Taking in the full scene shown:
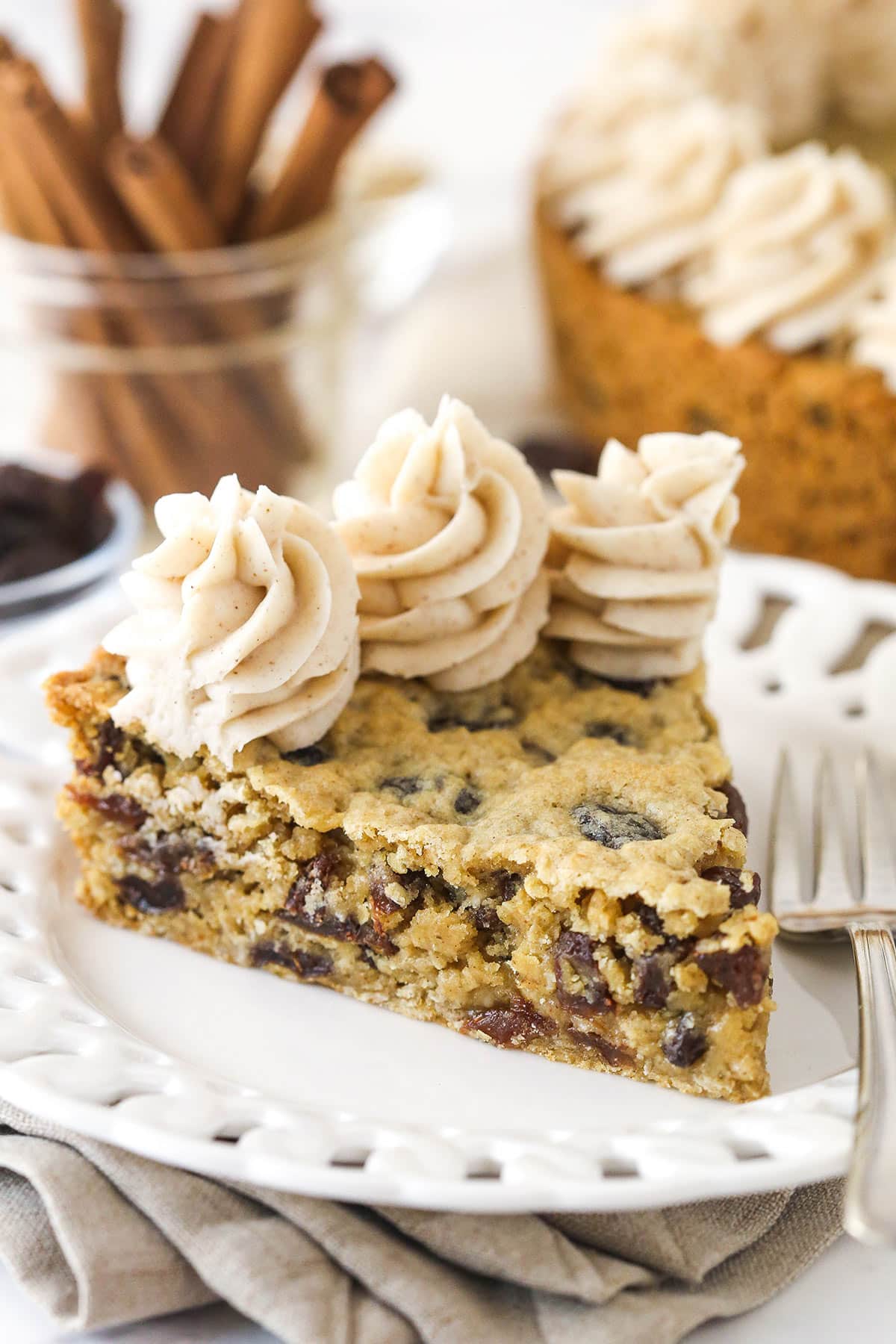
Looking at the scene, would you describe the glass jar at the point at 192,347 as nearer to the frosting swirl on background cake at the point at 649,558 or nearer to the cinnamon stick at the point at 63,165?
the cinnamon stick at the point at 63,165

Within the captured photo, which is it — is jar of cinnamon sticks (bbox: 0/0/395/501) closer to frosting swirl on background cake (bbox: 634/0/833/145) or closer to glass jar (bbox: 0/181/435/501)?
glass jar (bbox: 0/181/435/501)

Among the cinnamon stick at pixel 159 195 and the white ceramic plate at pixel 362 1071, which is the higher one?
the cinnamon stick at pixel 159 195

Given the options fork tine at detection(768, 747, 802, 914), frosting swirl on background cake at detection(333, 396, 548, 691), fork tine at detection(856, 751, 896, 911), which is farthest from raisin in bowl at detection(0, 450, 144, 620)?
fork tine at detection(856, 751, 896, 911)

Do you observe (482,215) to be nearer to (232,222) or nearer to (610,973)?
(232,222)

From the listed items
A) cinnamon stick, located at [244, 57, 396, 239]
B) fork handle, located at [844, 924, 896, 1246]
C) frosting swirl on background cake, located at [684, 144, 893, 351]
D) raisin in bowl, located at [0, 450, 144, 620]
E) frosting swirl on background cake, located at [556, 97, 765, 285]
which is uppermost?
cinnamon stick, located at [244, 57, 396, 239]

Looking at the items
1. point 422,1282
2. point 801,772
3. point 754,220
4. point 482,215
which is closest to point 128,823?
point 422,1282

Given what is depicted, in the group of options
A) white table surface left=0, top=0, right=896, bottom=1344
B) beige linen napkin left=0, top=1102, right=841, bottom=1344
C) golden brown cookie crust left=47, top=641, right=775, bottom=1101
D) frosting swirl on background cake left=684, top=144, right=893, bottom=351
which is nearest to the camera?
beige linen napkin left=0, top=1102, right=841, bottom=1344

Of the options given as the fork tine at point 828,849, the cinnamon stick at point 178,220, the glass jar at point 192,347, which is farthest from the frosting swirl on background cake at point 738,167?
the fork tine at point 828,849

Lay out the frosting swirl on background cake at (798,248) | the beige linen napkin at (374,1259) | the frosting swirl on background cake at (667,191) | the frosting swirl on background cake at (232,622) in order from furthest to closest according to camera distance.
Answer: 1. the frosting swirl on background cake at (667,191)
2. the frosting swirl on background cake at (798,248)
3. the frosting swirl on background cake at (232,622)
4. the beige linen napkin at (374,1259)
